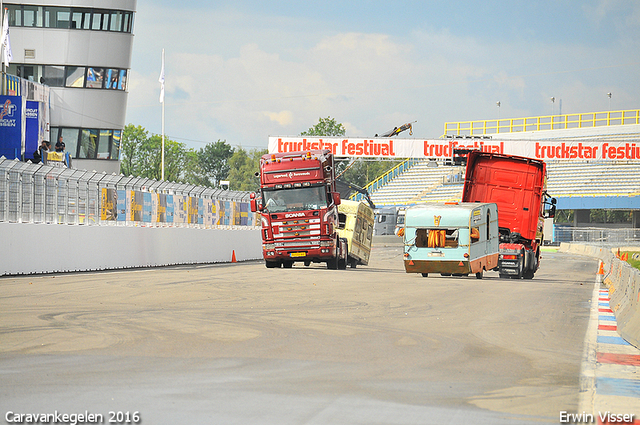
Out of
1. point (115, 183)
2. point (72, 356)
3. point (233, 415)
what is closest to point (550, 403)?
point (233, 415)

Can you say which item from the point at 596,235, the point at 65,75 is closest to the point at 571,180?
the point at 596,235

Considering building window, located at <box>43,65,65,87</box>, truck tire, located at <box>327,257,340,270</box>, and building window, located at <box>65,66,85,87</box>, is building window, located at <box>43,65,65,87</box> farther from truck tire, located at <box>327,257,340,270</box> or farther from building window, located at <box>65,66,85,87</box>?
truck tire, located at <box>327,257,340,270</box>

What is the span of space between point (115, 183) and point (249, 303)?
1286 cm

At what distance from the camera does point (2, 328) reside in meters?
11.0

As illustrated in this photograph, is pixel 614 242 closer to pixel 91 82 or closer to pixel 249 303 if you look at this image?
pixel 91 82

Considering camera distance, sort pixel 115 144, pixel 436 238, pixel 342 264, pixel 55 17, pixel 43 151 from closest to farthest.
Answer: pixel 436 238 < pixel 43 151 < pixel 342 264 < pixel 55 17 < pixel 115 144

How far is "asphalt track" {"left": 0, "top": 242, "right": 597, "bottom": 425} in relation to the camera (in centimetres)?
633

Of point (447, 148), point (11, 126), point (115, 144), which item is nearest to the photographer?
point (11, 126)

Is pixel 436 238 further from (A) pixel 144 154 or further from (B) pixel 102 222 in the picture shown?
(A) pixel 144 154

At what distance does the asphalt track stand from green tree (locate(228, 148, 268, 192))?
13529cm

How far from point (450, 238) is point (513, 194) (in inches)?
163

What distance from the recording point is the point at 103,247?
25953mm

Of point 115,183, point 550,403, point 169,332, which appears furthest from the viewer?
point 115,183

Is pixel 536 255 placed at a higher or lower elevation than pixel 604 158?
lower
